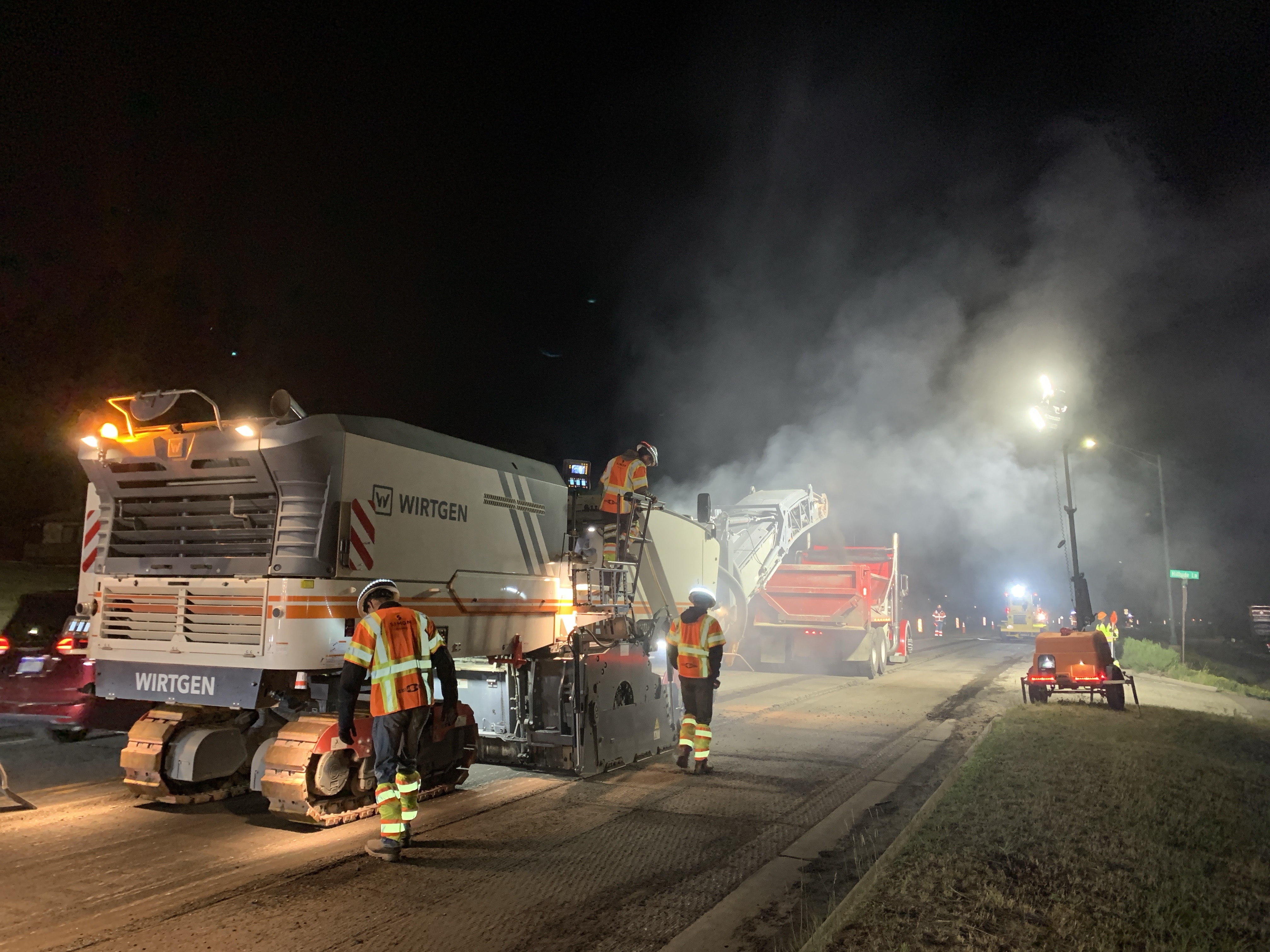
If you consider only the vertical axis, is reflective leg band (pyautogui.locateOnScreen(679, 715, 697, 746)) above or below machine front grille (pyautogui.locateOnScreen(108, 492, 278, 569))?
below

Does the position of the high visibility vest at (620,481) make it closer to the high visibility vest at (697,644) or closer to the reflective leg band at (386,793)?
the high visibility vest at (697,644)

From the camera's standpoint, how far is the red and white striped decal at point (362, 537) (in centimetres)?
587

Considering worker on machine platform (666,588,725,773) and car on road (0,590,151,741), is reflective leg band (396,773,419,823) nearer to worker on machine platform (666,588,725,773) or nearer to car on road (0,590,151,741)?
worker on machine platform (666,588,725,773)

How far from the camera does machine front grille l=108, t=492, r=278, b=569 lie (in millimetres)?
5984

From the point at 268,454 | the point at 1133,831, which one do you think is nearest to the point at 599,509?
the point at 268,454

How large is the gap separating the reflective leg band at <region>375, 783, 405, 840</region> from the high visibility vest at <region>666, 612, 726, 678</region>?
3.59m

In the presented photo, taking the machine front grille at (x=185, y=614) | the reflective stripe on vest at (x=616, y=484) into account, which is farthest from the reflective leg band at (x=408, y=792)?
the reflective stripe on vest at (x=616, y=484)

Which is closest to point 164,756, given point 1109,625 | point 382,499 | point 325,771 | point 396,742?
point 325,771

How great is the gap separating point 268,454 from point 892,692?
12154 mm

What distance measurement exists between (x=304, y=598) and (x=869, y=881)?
12.8 ft

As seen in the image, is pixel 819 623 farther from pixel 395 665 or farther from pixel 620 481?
pixel 395 665

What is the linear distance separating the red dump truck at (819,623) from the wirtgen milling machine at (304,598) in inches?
422

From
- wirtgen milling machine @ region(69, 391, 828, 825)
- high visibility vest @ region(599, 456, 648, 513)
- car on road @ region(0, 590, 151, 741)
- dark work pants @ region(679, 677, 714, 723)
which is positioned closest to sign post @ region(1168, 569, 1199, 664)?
dark work pants @ region(679, 677, 714, 723)

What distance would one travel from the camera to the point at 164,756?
6254 mm
